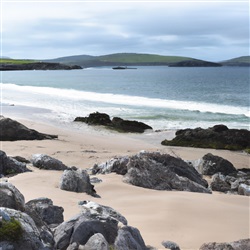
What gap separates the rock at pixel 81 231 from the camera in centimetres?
485

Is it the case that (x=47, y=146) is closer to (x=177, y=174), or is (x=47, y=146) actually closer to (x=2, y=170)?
(x=2, y=170)

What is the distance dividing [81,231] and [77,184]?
3.67 metres

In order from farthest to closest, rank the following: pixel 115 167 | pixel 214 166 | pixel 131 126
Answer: pixel 131 126, pixel 214 166, pixel 115 167

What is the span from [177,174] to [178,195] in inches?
72.6

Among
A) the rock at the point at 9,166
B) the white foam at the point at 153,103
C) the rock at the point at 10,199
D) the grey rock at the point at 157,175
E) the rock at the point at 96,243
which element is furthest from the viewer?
the white foam at the point at 153,103

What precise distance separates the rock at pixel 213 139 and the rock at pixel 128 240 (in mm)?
14459

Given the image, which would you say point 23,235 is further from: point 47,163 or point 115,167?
point 47,163

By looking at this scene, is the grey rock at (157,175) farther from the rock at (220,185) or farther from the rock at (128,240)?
the rock at (128,240)

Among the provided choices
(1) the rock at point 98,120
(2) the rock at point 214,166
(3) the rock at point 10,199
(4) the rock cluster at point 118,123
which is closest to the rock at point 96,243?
(3) the rock at point 10,199

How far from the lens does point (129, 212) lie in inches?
295

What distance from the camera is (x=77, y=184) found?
855cm

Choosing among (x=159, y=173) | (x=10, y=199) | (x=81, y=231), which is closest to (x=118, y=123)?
(x=159, y=173)

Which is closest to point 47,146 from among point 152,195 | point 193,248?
point 152,195

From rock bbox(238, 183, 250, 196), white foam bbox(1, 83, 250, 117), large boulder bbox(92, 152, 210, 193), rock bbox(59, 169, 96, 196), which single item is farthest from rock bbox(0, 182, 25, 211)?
white foam bbox(1, 83, 250, 117)
